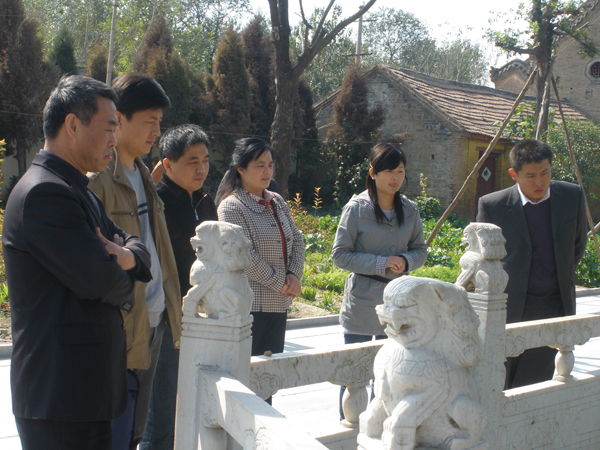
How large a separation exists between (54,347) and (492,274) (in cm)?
206

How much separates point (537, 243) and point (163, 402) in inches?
97.1

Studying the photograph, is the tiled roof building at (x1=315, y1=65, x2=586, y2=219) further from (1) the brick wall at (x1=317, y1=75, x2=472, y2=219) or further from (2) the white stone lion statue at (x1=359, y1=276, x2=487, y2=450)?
(2) the white stone lion statue at (x1=359, y1=276, x2=487, y2=450)

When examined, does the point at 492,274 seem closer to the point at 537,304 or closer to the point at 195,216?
the point at 537,304

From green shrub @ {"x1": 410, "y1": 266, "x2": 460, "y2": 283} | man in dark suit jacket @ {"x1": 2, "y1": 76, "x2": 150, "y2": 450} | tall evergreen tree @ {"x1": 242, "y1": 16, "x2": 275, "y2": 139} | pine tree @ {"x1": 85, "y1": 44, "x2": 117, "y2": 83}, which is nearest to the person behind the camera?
man in dark suit jacket @ {"x1": 2, "y1": 76, "x2": 150, "y2": 450}

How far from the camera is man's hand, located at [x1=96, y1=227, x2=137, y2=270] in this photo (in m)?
1.81

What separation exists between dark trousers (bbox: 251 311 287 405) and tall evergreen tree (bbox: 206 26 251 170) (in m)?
15.6

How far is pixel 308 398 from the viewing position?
4543 millimetres

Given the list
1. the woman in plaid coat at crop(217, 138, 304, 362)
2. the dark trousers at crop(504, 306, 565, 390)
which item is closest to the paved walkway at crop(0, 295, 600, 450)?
the woman in plaid coat at crop(217, 138, 304, 362)

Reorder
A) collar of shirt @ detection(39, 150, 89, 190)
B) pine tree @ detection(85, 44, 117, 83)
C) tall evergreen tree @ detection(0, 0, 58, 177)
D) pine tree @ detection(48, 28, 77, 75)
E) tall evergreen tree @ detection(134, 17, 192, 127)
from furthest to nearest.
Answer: pine tree @ detection(48, 28, 77, 75), pine tree @ detection(85, 44, 117, 83), tall evergreen tree @ detection(134, 17, 192, 127), tall evergreen tree @ detection(0, 0, 58, 177), collar of shirt @ detection(39, 150, 89, 190)

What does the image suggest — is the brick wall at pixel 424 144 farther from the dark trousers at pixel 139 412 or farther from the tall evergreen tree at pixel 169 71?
the dark trousers at pixel 139 412

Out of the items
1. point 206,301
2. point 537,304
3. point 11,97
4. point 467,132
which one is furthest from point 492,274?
point 11,97

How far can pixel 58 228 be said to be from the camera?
5.42 feet

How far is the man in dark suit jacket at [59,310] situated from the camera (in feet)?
5.42

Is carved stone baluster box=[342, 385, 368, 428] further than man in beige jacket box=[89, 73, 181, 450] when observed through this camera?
Yes
